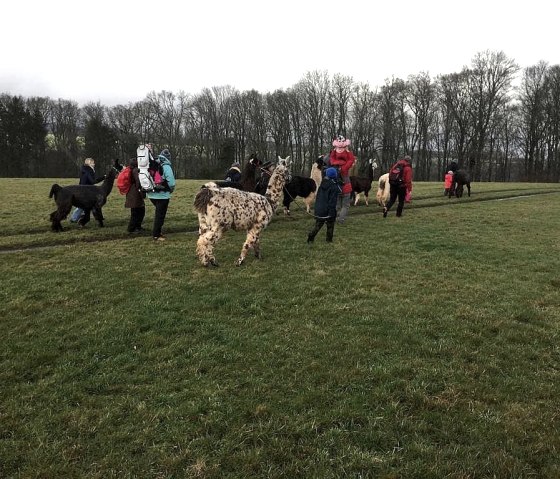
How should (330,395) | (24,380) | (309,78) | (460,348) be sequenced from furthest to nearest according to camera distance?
1. (309,78)
2. (460,348)
3. (24,380)
4. (330,395)

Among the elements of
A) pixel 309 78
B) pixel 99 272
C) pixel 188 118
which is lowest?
pixel 99 272

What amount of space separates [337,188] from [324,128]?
54.3m

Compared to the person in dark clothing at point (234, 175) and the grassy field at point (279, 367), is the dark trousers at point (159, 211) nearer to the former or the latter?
the grassy field at point (279, 367)

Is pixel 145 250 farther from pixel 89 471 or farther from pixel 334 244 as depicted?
pixel 89 471

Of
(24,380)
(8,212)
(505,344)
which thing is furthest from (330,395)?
(8,212)

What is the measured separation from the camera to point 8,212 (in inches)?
581

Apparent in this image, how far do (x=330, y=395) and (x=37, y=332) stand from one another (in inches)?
143

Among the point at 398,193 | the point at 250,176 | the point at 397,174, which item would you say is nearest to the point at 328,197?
the point at 250,176

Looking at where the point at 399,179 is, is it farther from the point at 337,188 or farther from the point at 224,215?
the point at 224,215

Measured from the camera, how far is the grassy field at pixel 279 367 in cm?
303

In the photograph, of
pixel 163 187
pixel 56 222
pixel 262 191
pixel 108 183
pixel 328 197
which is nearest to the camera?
pixel 163 187

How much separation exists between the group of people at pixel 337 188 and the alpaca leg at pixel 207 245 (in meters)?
2.91

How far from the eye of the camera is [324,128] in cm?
6147

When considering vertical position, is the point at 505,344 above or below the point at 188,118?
below
